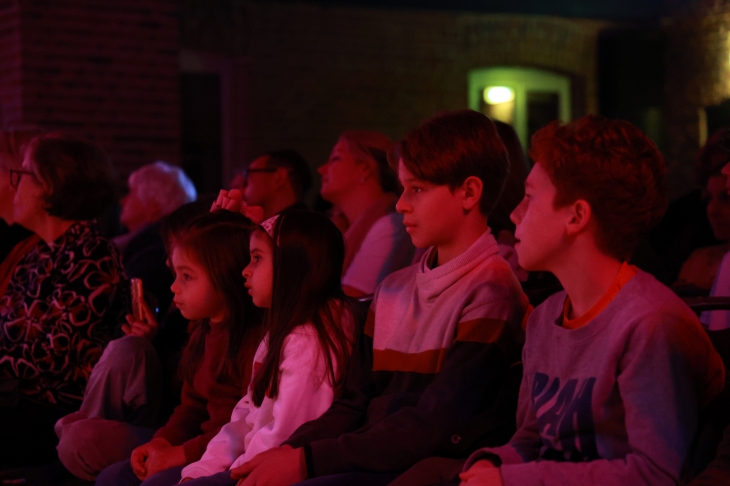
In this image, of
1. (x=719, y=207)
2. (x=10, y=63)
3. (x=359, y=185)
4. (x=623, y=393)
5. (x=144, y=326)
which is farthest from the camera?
(x=10, y=63)

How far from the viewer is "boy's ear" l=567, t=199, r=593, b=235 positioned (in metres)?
1.91

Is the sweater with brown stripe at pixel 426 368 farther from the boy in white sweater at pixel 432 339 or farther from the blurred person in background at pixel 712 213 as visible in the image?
the blurred person in background at pixel 712 213

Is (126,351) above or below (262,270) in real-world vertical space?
below

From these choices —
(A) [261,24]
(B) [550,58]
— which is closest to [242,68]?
(A) [261,24]

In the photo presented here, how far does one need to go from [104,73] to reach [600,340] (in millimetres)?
5851

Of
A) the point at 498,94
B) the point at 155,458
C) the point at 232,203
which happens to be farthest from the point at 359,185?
the point at 498,94

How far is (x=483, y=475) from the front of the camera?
6.23ft

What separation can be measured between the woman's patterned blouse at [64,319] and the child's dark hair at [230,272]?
0.77 metres

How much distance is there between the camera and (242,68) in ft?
31.4

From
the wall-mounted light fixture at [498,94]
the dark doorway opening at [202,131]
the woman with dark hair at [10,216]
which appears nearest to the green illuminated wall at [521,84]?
the wall-mounted light fixture at [498,94]

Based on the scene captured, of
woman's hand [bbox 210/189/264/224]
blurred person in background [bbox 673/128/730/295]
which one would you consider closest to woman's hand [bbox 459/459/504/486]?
woman's hand [bbox 210/189/264/224]

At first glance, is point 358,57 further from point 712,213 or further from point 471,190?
point 471,190

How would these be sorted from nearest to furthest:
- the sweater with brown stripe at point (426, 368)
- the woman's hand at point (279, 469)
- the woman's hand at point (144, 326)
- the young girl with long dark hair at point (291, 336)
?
the sweater with brown stripe at point (426, 368), the woman's hand at point (279, 469), the young girl with long dark hair at point (291, 336), the woman's hand at point (144, 326)

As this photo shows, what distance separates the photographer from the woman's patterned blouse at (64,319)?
3.72m
